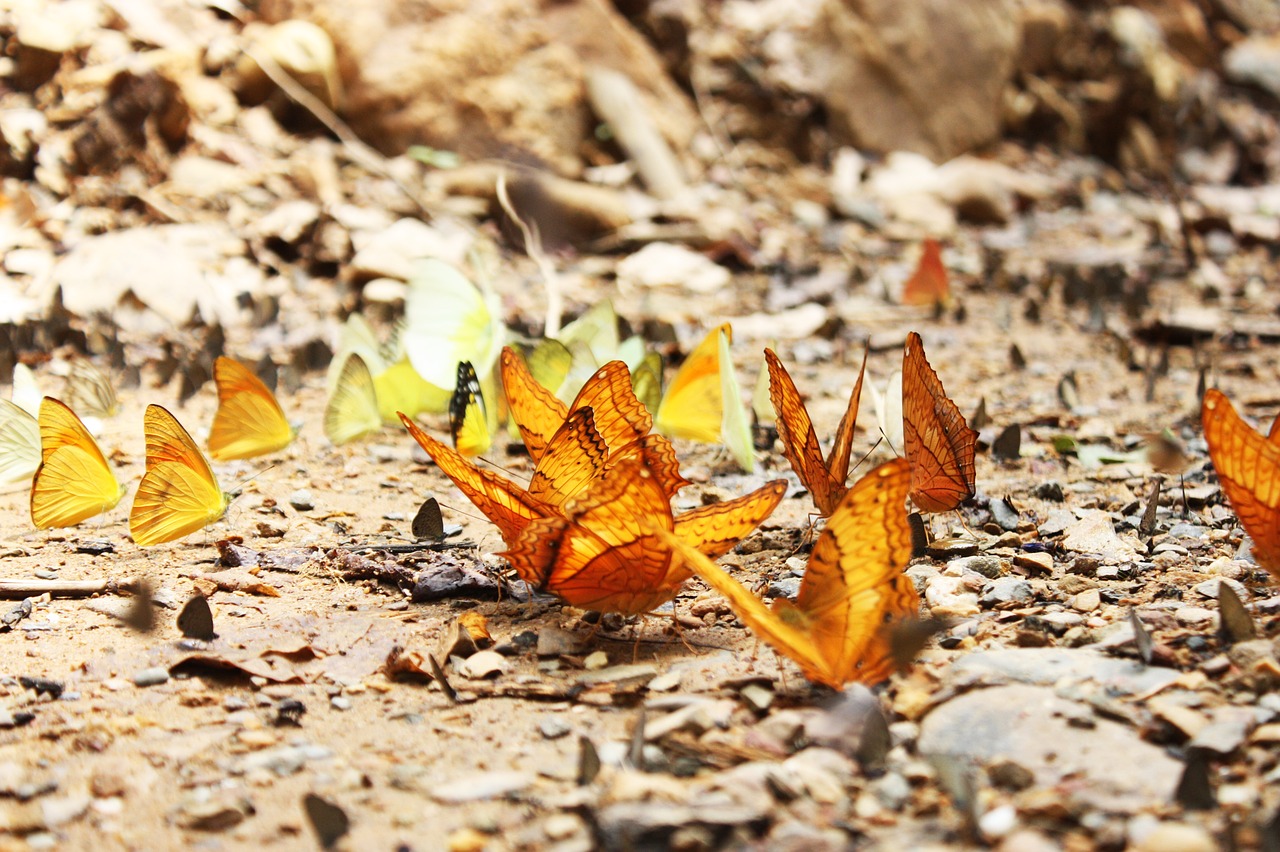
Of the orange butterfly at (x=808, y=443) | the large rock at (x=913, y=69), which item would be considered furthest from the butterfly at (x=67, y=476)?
the large rock at (x=913, y=69)

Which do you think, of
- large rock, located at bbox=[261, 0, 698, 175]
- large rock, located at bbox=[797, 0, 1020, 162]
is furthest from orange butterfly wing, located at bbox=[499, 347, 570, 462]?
Result: large rock, located at bbox=[797, 0, 1020, 162]

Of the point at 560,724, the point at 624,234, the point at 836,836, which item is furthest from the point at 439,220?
the point at 836,836

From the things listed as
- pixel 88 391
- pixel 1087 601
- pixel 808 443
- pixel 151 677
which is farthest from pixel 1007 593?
pixel 88 391

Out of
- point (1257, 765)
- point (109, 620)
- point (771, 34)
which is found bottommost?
point (109, 620)

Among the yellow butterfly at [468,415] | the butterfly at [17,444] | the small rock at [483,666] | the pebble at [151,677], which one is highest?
the yellow butterfly at [468,415]

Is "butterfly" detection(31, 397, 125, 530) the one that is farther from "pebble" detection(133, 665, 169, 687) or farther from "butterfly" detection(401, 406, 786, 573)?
"butterfly" detection(401, 406, 786, 573)

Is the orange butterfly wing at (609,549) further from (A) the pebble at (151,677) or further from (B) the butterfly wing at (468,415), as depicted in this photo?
(B) the butterfly wing at (468,415)

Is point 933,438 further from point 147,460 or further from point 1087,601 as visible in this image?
point 147,460

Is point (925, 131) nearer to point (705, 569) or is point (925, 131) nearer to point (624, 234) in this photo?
point (624, 234)
